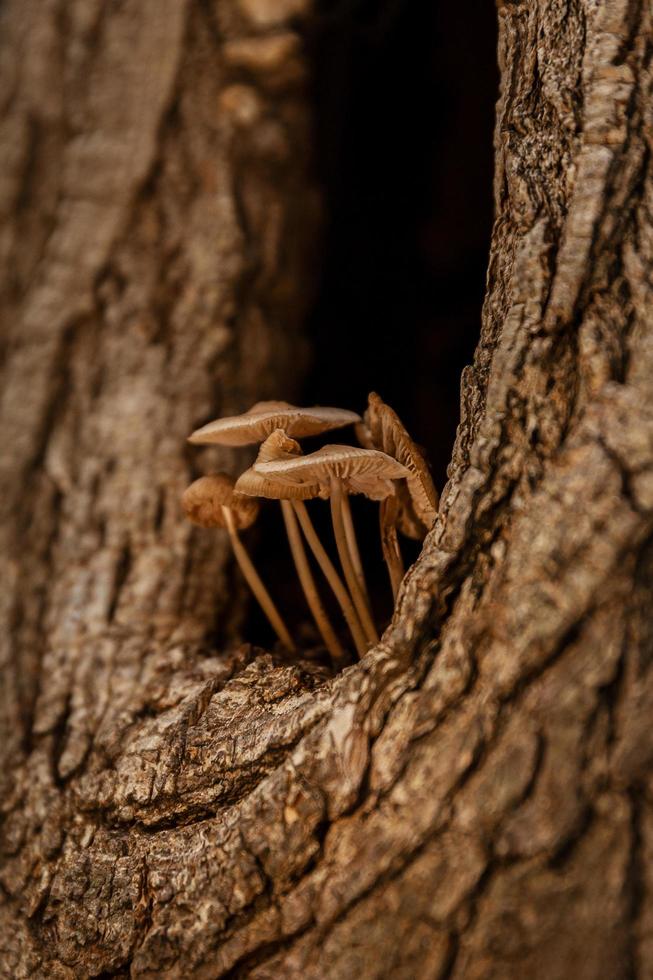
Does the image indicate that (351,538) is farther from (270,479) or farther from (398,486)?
(270,479)

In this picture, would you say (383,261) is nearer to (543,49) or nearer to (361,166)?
(361,166)

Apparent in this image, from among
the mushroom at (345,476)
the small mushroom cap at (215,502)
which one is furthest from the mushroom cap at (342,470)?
the small mushroom cap at (215,502)

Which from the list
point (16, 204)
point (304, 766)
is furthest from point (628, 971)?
point (16, 204)

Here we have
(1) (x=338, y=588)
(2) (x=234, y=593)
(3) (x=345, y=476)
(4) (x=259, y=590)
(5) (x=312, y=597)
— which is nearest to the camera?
(3) (x=345, y=476)

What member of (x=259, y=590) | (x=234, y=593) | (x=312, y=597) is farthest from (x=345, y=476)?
(x=234, y=593)

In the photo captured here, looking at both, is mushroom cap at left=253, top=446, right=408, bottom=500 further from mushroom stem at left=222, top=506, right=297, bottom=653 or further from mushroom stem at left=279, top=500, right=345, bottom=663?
mushroom stem at left=222, top=506, right=297, bottom=653

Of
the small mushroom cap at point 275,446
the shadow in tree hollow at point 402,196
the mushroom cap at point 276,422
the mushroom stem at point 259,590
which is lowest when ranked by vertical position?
the mushroom stem at point 259,590

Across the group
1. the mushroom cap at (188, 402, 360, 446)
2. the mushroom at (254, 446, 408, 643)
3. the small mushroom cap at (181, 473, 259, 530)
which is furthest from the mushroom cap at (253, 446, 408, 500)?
the small mushroom cap at (181, 473, 259, 530)

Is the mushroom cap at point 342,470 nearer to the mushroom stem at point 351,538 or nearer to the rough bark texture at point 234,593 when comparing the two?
the mushroom stem at point 351,538
